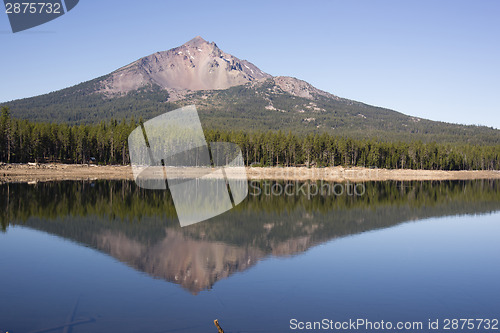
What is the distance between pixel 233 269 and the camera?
69.8 feet

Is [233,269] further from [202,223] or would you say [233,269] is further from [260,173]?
[260,173]

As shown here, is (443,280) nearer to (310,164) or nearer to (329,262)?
(329,262)

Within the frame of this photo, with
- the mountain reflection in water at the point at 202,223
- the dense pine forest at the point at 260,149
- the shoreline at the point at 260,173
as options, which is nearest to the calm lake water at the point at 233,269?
the mountain reflection in water at the point at 202,223

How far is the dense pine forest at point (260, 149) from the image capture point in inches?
3871

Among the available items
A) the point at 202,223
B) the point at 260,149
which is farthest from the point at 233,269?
the point at 260,149

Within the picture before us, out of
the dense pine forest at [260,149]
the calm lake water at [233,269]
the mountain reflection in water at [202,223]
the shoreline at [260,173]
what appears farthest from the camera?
the dense pine forest at [260,149]

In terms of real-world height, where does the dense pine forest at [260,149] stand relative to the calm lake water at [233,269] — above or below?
above

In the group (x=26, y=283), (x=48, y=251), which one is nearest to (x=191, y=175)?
(x=48, y=251)

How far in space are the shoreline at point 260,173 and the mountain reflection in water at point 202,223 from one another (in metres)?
33.2

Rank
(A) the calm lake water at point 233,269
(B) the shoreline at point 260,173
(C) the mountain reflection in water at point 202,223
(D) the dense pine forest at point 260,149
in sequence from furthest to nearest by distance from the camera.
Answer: (D) the dense pine forest at point 260,149, (B) the shoreline at point 260,173, (C) the mountain reflection in water at point 202,223, (A) the calm lake water at point 233,269

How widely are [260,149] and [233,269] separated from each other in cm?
11060

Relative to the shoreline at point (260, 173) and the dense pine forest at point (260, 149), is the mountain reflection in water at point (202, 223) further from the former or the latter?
the dense pine forest at point (260, 149)

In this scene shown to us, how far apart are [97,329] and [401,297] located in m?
12.3

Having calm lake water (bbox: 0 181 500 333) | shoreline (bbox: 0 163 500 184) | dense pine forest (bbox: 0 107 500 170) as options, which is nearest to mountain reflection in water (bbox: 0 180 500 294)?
calm lake water (bbox: 0 181 500 333)
